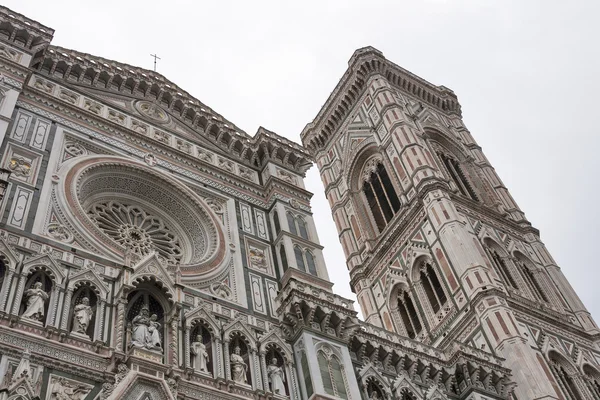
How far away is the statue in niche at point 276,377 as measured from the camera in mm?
11961

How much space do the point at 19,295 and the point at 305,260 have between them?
21.2ft

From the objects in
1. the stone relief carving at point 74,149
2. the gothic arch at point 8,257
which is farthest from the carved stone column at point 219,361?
the stone relief carving at point 74,149

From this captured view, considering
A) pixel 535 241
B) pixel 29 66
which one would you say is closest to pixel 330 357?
pixel 29 66

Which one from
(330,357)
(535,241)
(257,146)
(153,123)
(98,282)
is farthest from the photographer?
(535,241)

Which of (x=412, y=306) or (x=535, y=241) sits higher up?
(x=535, y=241)

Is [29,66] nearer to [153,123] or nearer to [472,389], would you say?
[153,123]

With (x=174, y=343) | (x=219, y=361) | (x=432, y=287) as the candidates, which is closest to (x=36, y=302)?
(x=174, y=343)

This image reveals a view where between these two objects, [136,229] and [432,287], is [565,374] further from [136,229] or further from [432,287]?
[136,229]

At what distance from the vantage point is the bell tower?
20219 mm

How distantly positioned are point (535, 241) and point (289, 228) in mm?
13034

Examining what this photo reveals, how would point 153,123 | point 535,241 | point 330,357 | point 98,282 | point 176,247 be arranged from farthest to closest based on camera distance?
point 535,241
point 153,123
point 176,247
point 330,357
point 98,282

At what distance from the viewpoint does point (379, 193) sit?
93.8 feet

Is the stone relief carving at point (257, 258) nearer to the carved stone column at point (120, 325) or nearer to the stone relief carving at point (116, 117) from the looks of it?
the carved stone column at point (120, 325)

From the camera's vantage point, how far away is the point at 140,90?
18281mm
